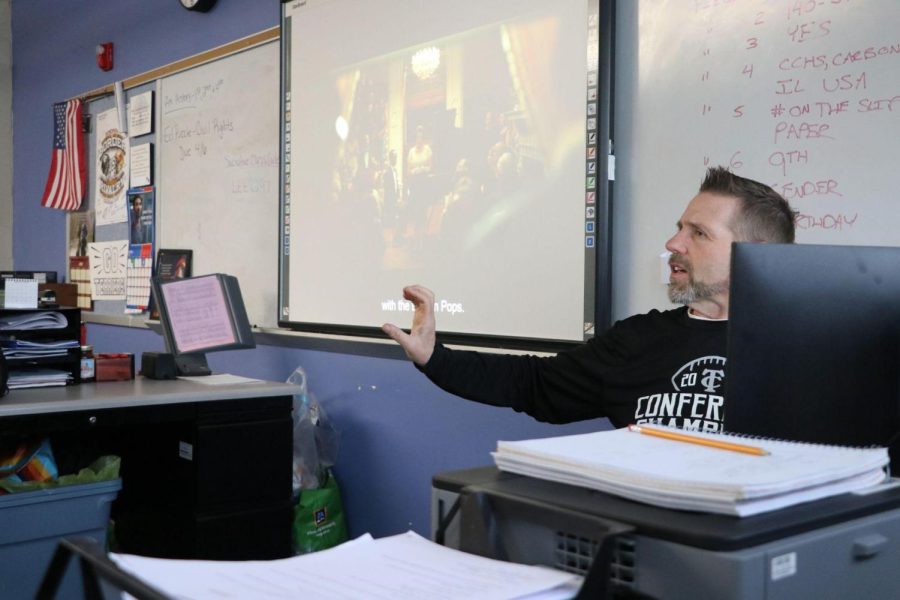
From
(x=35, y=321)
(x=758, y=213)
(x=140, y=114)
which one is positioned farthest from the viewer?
(x=140, y=114)

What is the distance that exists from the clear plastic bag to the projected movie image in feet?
1.02

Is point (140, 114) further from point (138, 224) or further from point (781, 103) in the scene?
point (781, 103)

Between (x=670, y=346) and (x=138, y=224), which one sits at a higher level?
(x=138, y=224)

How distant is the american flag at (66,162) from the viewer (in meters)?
4.47

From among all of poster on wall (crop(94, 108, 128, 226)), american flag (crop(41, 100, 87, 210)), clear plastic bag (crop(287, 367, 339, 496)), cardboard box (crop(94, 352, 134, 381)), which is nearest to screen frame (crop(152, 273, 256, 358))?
cardboard box (crop(94, 352, 134, 381))

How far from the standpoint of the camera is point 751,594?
536 mm

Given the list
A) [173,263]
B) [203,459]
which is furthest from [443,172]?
[173,263]

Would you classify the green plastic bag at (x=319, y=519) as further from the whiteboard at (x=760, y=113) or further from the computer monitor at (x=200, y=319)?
the whiteboard at (x=760, y=113)

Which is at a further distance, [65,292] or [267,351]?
[65,292]

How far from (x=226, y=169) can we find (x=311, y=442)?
4.00 feet

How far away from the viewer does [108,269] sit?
4.23 m

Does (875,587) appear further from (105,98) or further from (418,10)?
(105,98)

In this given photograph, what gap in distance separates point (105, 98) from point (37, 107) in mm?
992

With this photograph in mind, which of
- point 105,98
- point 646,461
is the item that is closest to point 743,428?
point 646,461
